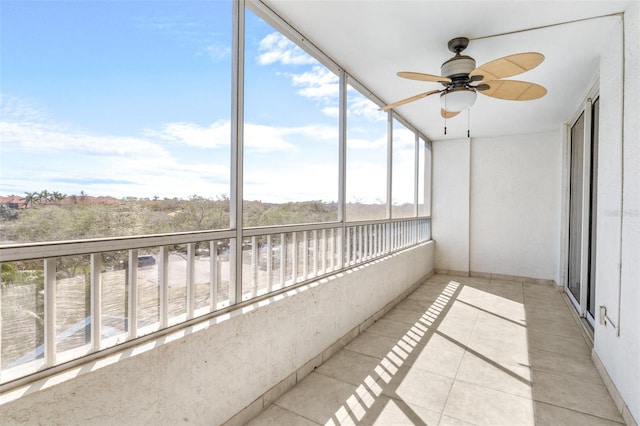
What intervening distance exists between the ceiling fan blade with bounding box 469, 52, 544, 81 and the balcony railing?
180 centimetres

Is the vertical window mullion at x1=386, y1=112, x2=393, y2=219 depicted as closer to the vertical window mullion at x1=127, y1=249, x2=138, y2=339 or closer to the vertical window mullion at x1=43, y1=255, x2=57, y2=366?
the vertical window mullion at x1=127, y1=249, x2=138, y2=339

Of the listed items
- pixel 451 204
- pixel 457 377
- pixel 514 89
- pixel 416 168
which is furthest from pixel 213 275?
pixel 451 204

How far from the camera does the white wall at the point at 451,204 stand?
6.27 m

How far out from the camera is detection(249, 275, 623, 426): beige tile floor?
6.76 feet

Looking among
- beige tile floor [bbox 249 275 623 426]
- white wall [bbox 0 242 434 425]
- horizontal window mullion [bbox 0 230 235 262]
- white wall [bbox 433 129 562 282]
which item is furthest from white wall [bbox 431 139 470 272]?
horizontal window mullion [bbox 0 230 235 262]

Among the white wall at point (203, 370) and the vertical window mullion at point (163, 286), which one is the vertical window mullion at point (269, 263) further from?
the vertical window mullion at point (163, 286)

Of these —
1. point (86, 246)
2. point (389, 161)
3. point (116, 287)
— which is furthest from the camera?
point (389, 161)

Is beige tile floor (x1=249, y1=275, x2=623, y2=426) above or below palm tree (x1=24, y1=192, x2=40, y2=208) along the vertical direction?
below

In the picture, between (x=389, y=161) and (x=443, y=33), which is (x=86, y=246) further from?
(x=389, y=161)

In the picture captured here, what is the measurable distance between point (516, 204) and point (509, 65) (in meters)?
4.51

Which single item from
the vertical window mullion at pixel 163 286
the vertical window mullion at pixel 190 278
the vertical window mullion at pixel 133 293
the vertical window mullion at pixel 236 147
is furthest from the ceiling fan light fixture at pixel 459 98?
the vertical window mullion at pixel 133 293

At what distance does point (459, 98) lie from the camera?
246cm

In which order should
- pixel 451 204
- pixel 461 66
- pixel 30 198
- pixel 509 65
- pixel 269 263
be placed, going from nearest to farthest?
pixel 30 198 → pixel 509 65 → pixel 269 263 → pixel 461 66 → pixel 451 204

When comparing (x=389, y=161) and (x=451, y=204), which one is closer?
(x=389, y=161)
